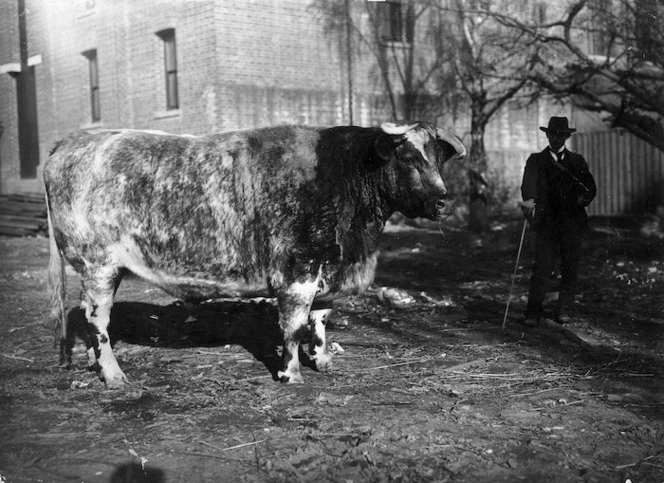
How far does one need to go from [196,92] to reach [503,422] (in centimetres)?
1623

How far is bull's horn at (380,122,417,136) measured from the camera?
Result: 228 inches

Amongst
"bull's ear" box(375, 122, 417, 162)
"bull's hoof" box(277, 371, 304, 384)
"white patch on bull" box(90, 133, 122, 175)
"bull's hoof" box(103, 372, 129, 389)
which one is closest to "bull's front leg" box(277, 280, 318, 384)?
"bull's hoof" box(277, 371, 304, 384)

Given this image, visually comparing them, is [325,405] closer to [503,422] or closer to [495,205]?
[503,422]

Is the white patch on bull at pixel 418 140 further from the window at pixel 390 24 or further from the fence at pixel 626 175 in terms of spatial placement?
the fence at pixel 626 175

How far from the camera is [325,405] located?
18.3 ft

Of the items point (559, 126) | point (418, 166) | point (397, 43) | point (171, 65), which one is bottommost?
point (418, 166)

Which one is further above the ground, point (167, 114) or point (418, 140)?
point (167, 114)

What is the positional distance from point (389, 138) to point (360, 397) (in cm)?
212

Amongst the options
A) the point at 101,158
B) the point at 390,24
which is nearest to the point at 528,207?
the point at 101,158

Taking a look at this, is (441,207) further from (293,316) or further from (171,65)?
(171,65)

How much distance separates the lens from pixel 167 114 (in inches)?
806

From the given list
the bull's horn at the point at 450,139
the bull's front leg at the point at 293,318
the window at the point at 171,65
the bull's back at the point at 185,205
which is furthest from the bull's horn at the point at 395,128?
the window at the point at 171,65

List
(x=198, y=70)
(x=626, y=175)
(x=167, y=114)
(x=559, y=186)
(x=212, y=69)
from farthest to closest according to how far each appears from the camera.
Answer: (x=626, y=175), (x=167, y=114), (x=198, y=70), (x=212, y=69), (x=559, y=186)

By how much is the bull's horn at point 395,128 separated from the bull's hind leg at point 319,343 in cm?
178
